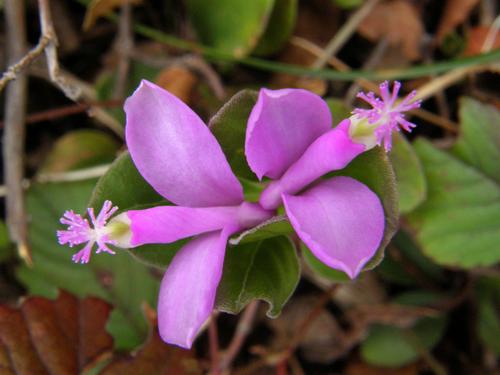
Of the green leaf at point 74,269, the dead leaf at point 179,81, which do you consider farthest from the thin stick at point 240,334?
the dead leaf at point 179,81

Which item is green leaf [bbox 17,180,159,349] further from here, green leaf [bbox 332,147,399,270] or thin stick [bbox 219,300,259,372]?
green leaf [bbox 332,147,399,270]

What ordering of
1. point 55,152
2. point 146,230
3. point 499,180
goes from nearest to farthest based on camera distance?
point 146,230 < point 499,180 < point 55,152

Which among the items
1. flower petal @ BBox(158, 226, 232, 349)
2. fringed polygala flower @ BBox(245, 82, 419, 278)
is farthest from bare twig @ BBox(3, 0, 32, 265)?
fringed polygala flower @ BBox(245, 82, 419, 278)

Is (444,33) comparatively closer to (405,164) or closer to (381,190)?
(405,164)

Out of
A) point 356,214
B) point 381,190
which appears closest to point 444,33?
point 381,190

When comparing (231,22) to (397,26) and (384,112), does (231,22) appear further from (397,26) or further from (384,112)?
(384,112)

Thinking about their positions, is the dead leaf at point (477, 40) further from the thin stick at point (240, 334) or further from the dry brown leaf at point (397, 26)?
the thin stick at point (240, 334)

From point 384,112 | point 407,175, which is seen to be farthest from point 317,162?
point 407,175
